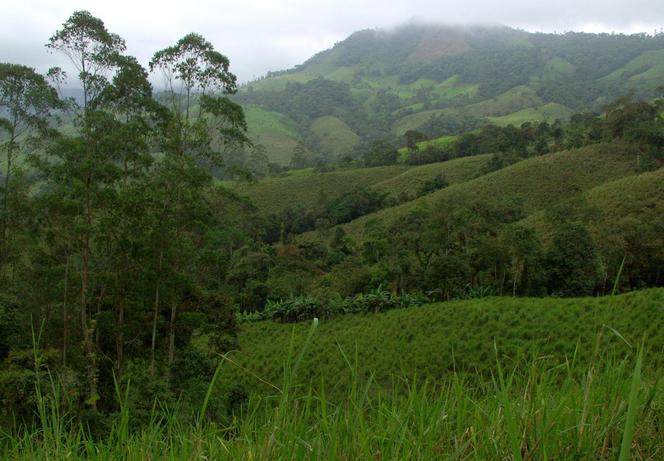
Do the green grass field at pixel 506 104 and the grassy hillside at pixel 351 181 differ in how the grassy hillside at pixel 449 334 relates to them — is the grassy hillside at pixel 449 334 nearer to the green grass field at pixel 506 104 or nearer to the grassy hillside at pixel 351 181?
→ the grassy hillside at pixel 351 181

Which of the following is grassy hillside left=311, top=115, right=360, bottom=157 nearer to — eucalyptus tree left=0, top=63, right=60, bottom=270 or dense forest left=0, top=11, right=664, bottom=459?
dense forest left=0, top=11, right=664, bottom=459

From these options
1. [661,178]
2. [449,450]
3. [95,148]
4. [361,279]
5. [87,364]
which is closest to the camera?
[449,450]

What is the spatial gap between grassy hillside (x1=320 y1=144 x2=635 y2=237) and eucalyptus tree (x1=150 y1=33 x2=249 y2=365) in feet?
112

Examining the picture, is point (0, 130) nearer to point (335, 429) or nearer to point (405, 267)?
point (335, 429)

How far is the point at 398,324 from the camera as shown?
2205 centimetres

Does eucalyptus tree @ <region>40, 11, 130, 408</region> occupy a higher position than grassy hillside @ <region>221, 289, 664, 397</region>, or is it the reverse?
eucalyptus tree @ <region>40, 11, 130, 408</region>

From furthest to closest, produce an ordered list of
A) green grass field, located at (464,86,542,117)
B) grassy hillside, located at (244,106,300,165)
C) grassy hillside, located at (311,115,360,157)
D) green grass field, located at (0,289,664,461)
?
1. green grass field, located at (464,86,542,117)
2. grassy hillside, located at (311,115,360,157)
3. grassy hillside, located at (244,106,300,165)
4. green grass field, located at (0,289,664,461)

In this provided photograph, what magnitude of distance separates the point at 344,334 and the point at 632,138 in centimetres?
4338

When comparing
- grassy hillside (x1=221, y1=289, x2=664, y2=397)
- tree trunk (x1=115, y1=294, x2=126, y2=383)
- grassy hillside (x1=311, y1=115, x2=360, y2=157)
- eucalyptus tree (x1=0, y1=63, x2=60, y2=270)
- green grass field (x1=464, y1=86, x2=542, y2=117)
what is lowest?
grassy hillside (x1=221, y1=289, x2=664, y2=397)

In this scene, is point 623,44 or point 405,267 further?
point 623,44

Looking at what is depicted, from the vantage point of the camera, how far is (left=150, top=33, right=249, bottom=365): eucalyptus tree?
13.1 m

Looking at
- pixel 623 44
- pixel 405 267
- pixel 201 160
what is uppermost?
pixel 623 44

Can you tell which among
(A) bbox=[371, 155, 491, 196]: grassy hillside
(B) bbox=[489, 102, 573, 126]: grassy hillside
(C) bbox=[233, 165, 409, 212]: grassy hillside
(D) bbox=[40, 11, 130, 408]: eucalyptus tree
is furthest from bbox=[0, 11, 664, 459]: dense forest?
(B) bbox=[489, 102, 573, 126]: grassy hillside

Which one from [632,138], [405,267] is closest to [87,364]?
[405,267]
